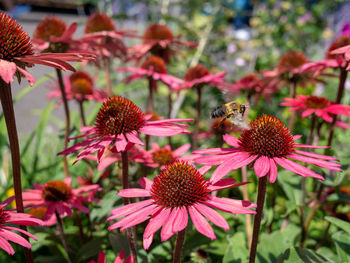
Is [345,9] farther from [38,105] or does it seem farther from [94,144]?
[38,105]

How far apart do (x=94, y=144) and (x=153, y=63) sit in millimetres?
1019

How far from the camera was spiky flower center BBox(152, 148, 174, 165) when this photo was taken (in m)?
1.38

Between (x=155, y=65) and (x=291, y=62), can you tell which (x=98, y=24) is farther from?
(x=291, y=62)

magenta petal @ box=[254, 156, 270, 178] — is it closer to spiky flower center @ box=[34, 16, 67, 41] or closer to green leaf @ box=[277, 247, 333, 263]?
green leaf @ box=[277, 247, 333, 263]

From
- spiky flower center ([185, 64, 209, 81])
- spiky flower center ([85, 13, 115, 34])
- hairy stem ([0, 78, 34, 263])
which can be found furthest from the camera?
spiky flower center ([85, 13, 115, 34])

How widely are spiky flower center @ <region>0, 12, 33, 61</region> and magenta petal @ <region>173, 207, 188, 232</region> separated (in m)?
0.59

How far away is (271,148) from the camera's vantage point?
92 centimetres

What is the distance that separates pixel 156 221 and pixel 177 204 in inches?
3.3

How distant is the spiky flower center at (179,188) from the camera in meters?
0.86

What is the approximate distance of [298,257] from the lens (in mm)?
1048

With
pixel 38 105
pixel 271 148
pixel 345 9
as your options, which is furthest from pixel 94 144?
pixel 38 105

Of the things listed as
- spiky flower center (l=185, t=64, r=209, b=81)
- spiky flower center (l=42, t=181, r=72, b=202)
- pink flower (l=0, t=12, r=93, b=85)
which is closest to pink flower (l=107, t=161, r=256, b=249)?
pink flower (l=0, t=12, r=93, b=85)

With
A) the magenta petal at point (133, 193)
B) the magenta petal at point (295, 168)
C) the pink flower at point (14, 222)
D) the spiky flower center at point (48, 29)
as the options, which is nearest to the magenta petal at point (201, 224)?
the magenta petal at point (133, 193)

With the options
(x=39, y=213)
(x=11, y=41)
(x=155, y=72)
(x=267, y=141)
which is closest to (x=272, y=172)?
(x=267, y=141)
